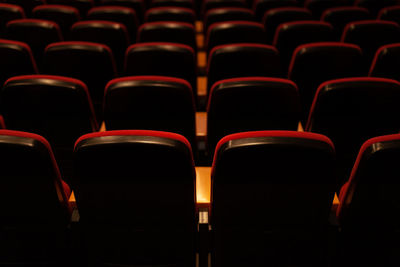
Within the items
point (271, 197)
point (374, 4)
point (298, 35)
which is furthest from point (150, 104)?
point (374, 4)

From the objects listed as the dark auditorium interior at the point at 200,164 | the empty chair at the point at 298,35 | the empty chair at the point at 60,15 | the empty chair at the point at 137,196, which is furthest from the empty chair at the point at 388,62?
the empty chair at the point at 60,15

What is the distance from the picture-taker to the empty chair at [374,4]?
3.34 ft

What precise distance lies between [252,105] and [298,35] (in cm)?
33

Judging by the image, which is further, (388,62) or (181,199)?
(388,62)

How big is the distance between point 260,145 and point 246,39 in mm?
465

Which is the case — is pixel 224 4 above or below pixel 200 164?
above

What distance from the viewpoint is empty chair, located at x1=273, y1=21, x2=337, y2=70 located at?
0.71m

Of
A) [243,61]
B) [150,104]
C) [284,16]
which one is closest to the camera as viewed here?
[150,104]

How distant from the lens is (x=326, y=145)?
31cm

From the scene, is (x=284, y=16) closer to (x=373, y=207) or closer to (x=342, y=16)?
(x=342, y=16)

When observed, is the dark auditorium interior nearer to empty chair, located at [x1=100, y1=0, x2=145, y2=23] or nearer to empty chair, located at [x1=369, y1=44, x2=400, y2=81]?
empty chair, located at [x1=369, y1=44, x2=400, y2=81]

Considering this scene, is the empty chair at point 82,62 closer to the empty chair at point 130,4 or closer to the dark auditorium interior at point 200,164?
the dark auditorium interior at point 200,164

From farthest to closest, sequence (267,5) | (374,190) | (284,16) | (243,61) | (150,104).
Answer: (267,5) → (284,16) → (243,61) → (150,104) → (374,190)

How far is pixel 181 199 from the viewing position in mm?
356
